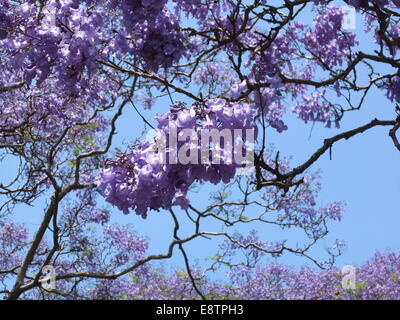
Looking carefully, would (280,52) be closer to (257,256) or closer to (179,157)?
(179,157)

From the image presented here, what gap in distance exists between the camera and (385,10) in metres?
4.51

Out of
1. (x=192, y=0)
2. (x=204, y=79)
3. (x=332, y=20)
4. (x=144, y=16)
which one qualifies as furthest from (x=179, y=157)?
(x=204, y=79)

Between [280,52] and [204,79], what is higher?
[204,79]

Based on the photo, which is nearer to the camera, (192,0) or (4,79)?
(192,0)

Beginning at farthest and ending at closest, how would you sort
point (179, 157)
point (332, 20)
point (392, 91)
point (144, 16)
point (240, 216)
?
1. point (240, 216)
2. point (332, 20)
3. point (392, 91)
4. point (144, 16)
5. point (179, 157)

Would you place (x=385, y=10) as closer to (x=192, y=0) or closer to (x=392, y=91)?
(x=392, y=91)

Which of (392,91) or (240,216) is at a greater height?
(392,91)

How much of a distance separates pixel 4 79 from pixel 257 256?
511cm
